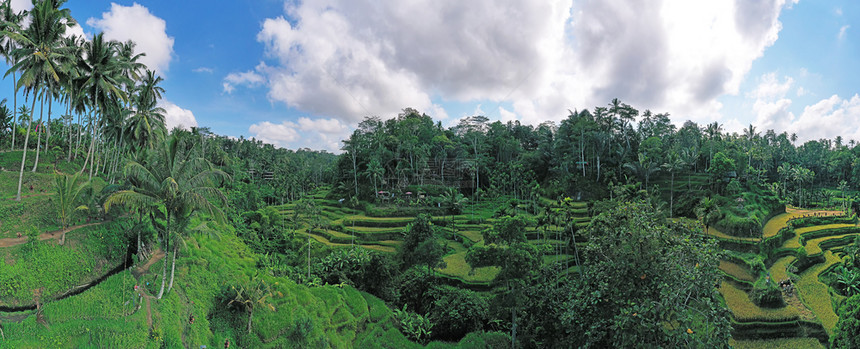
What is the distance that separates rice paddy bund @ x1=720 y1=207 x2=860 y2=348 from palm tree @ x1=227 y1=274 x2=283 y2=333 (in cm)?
2004

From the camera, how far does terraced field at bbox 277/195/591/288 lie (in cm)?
2676

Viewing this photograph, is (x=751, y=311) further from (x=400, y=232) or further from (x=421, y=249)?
(x=400, y=232)

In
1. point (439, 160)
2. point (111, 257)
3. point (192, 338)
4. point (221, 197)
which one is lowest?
point (192, 338)

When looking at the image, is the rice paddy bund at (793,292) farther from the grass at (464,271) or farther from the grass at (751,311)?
the grass at (464,271)

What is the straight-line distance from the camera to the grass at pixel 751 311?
18984 millimetres

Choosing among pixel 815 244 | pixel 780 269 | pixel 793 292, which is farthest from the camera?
pixel 815 244

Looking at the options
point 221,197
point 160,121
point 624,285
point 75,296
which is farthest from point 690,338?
point 160,121

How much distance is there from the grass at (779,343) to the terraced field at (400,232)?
9.74 m

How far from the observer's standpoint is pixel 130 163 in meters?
10.4

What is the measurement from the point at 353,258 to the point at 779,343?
23.2 m

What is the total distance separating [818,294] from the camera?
21625mm

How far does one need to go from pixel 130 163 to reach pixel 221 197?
8.33 ft

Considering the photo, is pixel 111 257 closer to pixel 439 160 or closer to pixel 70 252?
pixel 70 252

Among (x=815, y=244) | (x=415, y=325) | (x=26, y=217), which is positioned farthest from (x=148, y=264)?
(x=815, y=244)
